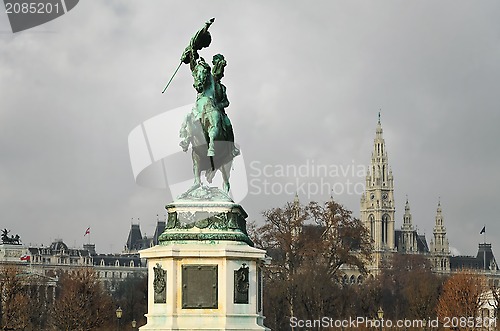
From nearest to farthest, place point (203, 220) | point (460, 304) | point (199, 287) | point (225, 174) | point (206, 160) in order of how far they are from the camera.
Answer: point (199, 287) < point (203, 220) < point (206, 160) < point (225, 174) < point (460, 304)

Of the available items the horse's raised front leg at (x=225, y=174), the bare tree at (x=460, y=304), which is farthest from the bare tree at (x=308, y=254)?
the horse's raised front leg at (x=225, y=174)

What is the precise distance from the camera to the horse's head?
30.0 meters

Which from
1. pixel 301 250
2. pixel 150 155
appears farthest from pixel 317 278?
pixel 150 155

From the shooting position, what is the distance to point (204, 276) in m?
28.2

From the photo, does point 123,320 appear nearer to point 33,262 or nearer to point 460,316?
point 460,316

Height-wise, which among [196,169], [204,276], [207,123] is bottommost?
[204,276]

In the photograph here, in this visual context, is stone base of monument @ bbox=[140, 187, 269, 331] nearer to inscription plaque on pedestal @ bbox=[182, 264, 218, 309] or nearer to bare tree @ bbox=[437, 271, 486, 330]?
inscription plaque on pedestal @ bbox=[182, 264, 218, 309]

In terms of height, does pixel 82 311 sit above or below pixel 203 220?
below

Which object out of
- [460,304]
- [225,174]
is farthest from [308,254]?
[225,174]

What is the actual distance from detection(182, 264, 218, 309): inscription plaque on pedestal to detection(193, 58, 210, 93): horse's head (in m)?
4.98

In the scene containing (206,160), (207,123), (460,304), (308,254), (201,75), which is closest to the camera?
(207,123)

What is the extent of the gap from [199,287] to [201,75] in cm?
575

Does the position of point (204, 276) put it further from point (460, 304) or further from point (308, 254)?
point (308, 254)

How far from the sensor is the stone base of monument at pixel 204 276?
2812 centimetres
